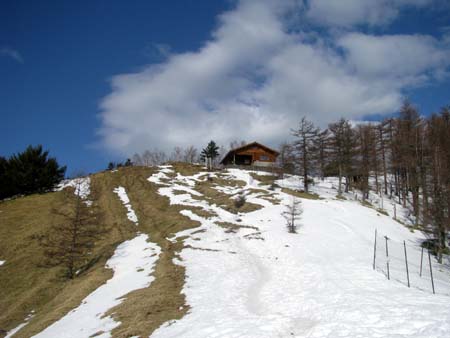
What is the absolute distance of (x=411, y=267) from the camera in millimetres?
21781

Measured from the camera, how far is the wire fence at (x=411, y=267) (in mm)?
16719

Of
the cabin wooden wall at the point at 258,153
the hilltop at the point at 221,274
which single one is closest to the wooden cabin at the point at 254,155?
the cabin wooden wall at the point at 258,153

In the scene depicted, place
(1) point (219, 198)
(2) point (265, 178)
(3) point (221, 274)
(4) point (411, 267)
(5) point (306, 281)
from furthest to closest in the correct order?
1. (2) point (265, 178)
2. (1) point (219, 198)
3. (4) point (411, 267)
4. (3) point (221, 274)
5. (5) point (306, 281)

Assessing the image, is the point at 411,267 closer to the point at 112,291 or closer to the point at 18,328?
the point at 112,291

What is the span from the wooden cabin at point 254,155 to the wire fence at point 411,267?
3989 centimetres

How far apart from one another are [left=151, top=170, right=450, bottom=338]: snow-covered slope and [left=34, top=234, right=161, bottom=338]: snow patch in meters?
2.73

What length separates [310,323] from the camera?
10.1 metres

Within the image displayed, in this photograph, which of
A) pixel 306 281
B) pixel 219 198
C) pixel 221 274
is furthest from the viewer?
pixel 219 198

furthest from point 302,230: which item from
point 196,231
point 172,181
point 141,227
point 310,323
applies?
point 172,181

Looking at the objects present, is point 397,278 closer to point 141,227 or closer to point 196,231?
point 196,231

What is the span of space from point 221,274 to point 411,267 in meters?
14.8

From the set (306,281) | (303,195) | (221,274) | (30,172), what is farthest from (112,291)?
(30,172)

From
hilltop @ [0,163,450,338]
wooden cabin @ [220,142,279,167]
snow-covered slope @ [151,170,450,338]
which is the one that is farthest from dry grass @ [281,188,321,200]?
wooden cabin @ [220,142,279,167]

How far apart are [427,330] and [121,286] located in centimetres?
1529
